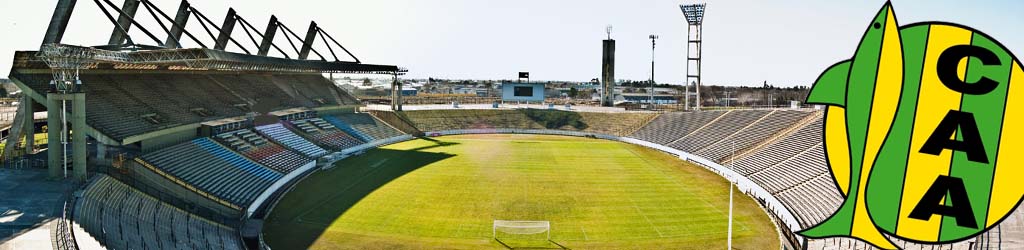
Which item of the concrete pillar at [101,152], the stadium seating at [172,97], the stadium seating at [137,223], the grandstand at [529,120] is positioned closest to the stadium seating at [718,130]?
the grandstand at [529,120]

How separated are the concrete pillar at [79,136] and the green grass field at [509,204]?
286 inches

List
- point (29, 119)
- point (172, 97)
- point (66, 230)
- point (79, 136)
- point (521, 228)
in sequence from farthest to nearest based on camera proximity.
Answer: point (172, 97)
point (29, 119)
point (521, 228)
point (79, 136)
point (66, 230)

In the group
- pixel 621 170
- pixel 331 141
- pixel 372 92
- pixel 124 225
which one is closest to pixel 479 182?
pixel 621 170

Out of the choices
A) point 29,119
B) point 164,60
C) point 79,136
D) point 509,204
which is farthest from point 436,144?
point 79,136

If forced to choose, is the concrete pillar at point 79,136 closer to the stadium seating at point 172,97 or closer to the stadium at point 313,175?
the stadium at point 313,175

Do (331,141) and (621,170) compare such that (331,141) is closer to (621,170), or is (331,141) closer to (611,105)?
(621,170)

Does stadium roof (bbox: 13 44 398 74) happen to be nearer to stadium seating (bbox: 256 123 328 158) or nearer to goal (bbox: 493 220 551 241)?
stadium seating (bbox: 256 123 328 158)

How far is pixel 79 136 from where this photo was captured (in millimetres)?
25766

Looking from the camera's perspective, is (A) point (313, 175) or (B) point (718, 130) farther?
(B) point (718, 130)

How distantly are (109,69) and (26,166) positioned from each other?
362 inches

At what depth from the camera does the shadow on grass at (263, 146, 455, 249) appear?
26.7 m

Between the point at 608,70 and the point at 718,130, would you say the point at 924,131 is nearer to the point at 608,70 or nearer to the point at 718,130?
the point at 718,130

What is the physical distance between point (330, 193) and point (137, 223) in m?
12.6

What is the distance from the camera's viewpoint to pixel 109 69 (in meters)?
36.2
